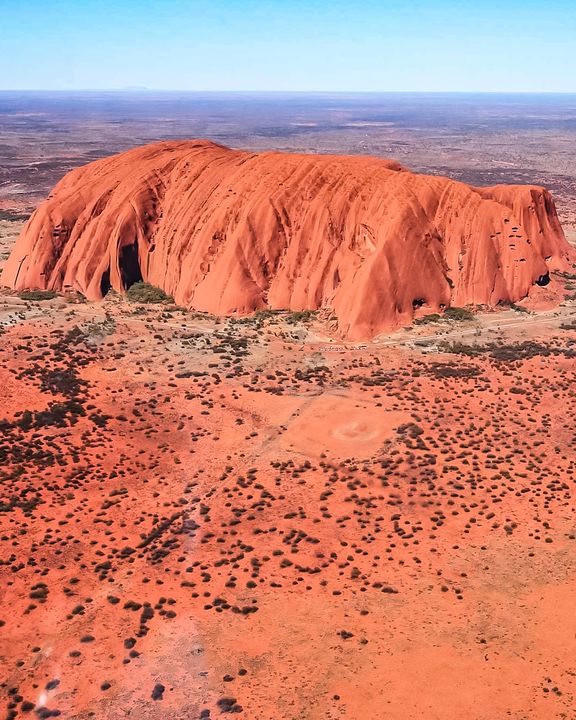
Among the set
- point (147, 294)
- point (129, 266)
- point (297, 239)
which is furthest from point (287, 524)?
point (129, 266)

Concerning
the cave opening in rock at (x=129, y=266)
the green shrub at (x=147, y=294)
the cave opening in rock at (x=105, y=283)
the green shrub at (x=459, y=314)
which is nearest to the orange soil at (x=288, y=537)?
the green shrub at (x=459, y=314)

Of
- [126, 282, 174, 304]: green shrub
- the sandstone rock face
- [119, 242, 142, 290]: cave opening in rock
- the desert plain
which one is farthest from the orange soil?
[119, 242, 142, 290]: cave opening in rock

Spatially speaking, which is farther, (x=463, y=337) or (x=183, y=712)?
(x=463, y=337)

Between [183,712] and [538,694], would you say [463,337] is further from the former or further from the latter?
[183,712]

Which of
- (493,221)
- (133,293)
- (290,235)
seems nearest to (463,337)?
(493,221)

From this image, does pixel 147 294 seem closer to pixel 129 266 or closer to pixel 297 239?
pixel 129 266

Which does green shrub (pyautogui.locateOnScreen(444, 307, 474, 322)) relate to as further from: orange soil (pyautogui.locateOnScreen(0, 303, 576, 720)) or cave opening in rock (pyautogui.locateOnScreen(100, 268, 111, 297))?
cave opening in rock (pyautogui.locateOnScreen(100, 268, 111, 297))
